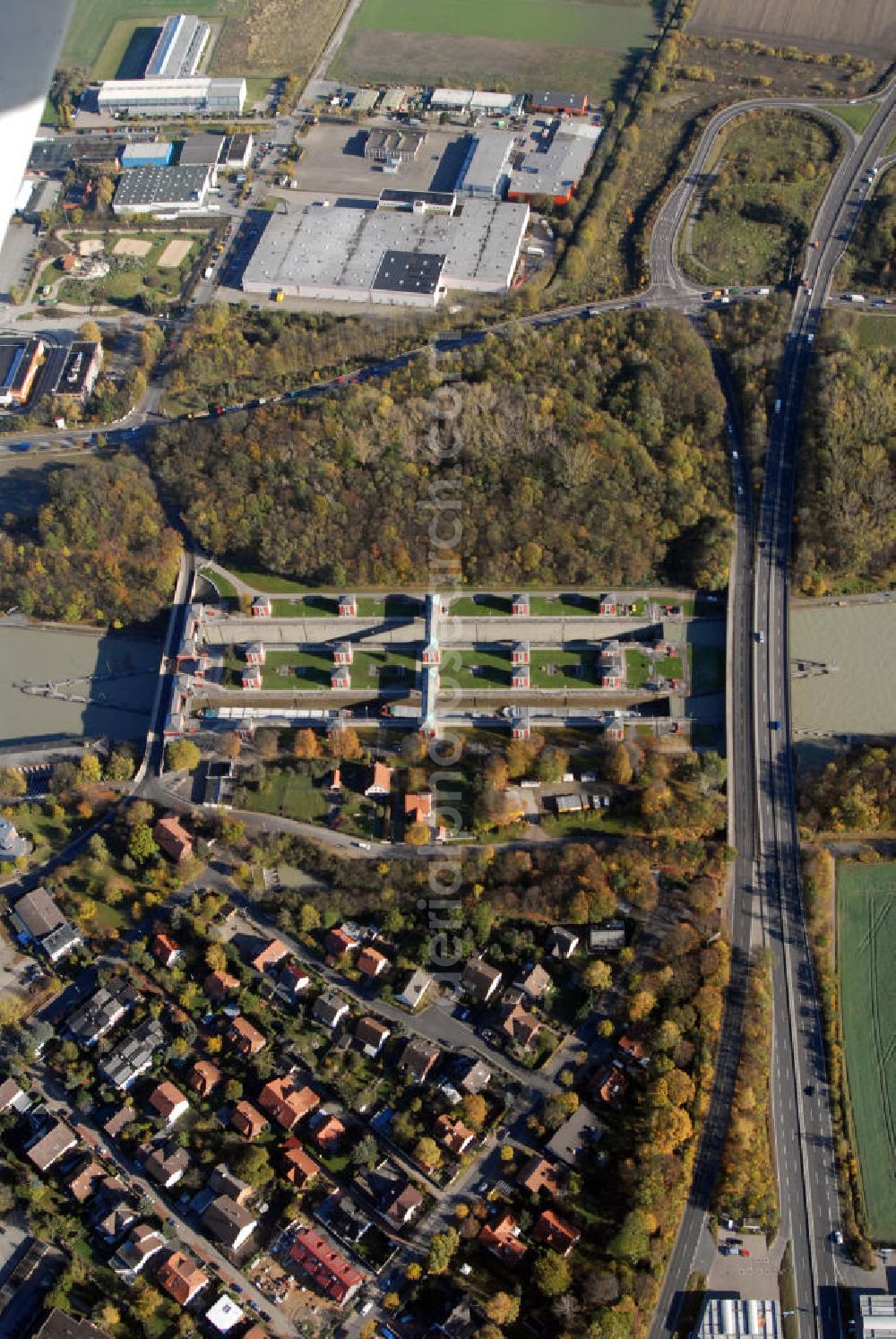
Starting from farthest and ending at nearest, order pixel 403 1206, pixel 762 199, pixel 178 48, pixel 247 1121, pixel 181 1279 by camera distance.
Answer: pixel 178 48 < pixel 762 199 < pixel 247 1121 < pixel 403 1206 < pixel 181 1279

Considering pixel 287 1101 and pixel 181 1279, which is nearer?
pixel 181 1279

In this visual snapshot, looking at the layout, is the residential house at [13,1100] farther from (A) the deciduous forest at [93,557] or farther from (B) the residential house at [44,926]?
(A) the deciduous forest at [93,557]

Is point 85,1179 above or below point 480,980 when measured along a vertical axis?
below

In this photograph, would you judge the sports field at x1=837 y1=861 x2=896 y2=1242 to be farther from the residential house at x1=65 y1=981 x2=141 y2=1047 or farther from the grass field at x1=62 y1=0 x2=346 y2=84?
the grass field at x1=62 y1=0 x2=346 y2=84

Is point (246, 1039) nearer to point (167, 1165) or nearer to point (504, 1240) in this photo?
point (167, 1165)

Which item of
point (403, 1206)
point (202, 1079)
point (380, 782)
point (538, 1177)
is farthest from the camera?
point (380, 782)

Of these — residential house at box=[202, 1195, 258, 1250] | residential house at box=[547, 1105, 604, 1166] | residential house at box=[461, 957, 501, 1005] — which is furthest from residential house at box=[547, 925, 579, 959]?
residential house at box=[202, 1195, 258, 1250]

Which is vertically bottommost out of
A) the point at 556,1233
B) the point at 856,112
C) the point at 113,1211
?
the point at 113,1211

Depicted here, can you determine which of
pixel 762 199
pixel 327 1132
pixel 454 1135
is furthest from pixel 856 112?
pixel 327 1132
